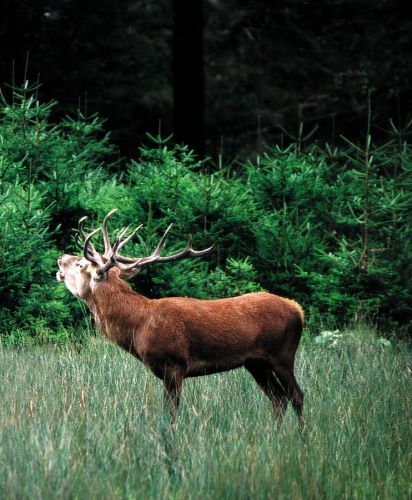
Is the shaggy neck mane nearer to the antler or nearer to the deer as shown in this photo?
the deer

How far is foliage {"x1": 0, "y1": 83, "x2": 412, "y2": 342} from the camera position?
1082cm

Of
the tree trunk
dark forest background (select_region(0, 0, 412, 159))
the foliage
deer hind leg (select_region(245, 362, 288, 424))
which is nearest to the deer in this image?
deer hind leg (select_region(245, 362, 288, 424))

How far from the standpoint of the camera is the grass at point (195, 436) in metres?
5.36

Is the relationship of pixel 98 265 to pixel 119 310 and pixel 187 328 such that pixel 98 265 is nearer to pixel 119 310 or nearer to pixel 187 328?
pixel 119 310

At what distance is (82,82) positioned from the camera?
60.7ft

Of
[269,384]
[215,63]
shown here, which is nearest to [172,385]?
[269,384]

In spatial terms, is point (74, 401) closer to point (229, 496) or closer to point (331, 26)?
point (229, 496)

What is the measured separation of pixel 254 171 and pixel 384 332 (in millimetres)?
2656

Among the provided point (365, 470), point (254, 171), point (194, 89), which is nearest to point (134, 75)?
point (194, 89)

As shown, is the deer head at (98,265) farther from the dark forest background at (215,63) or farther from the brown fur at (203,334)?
the dark forest background at (215,63)

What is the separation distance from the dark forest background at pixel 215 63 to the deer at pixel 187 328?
7.45 metres

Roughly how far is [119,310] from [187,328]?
536 millimetres

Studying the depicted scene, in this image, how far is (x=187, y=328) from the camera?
7.15 meters

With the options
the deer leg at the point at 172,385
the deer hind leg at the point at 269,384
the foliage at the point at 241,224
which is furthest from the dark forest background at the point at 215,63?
the deer leg at the point at 172,385
